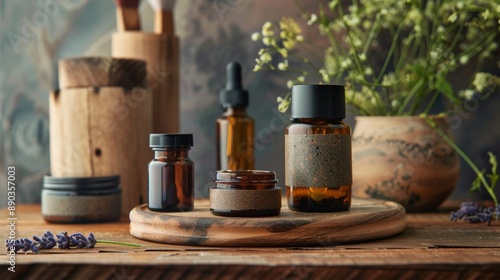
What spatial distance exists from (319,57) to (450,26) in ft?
0.85

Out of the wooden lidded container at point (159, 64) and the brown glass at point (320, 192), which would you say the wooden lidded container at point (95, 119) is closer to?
the wooden lidded container at point (159, 64)

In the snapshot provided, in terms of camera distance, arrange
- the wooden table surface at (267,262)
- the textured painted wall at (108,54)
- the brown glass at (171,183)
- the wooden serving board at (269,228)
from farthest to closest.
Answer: the textured painted wall at (108,54) < the brown glass at (171,183) < the wooden serving board at (269,228) < the wooden table surface at (267,262)

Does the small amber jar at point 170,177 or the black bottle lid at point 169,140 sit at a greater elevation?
the black bottle lid at point 169,140

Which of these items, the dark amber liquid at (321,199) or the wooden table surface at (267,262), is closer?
the wooden table surface at (267,262)

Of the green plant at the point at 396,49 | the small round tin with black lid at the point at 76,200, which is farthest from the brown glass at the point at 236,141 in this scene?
the small round tin with black lid at the point at 76,200

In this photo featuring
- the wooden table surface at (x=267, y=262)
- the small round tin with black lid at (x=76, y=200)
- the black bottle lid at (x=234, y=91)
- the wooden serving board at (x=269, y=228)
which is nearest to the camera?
the wooden table surface at (x=267, y=262)

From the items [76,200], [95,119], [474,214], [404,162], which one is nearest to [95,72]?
[95,119]

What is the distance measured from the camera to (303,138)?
0.84 meters

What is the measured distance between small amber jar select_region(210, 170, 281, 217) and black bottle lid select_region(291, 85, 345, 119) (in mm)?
97

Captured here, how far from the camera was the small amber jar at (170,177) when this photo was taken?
2.84 feet

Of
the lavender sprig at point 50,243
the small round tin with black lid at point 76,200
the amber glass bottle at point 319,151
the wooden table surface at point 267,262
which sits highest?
the amber glass bottle at point 319,151

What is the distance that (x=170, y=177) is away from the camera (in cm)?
87

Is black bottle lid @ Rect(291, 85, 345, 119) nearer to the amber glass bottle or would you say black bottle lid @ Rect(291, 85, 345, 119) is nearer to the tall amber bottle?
the amber glass bottle

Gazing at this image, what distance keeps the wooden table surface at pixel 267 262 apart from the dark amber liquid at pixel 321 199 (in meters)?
0.08
